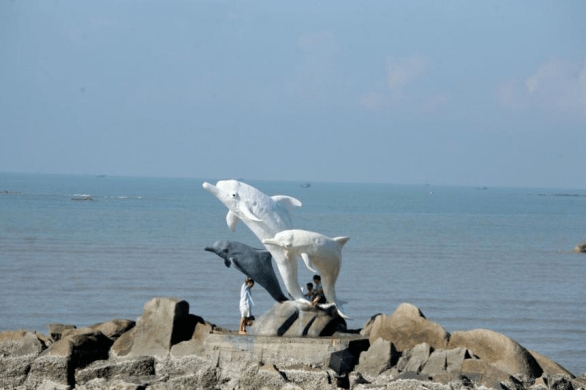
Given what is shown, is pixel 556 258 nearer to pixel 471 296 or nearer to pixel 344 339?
pixel 471 296

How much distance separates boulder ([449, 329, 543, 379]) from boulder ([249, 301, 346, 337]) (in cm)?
203

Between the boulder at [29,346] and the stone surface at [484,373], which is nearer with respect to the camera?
the stone surface at [484,373]

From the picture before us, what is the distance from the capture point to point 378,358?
15.6 meters

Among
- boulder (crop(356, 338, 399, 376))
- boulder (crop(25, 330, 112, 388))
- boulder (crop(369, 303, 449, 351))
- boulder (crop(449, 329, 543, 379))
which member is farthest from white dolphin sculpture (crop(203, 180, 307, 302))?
boulder (crop(25, 330, 112, 388))

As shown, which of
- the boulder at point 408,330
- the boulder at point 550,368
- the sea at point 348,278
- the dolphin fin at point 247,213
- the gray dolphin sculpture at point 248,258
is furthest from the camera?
the sea at point 348,278

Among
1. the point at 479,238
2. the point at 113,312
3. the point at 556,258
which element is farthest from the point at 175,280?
the point at 479,238

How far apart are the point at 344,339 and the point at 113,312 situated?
9638mm

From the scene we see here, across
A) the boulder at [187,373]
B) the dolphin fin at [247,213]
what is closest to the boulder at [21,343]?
the boulder at [187,373]

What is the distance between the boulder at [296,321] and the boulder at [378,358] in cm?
88

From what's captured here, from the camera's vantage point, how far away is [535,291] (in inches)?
1184

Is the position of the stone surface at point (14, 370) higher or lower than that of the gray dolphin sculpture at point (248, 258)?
lower

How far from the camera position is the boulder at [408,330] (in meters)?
16.4

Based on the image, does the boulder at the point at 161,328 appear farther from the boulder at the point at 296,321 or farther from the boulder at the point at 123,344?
→ the boulder at the point at 296,321

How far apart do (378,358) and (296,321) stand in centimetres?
151
